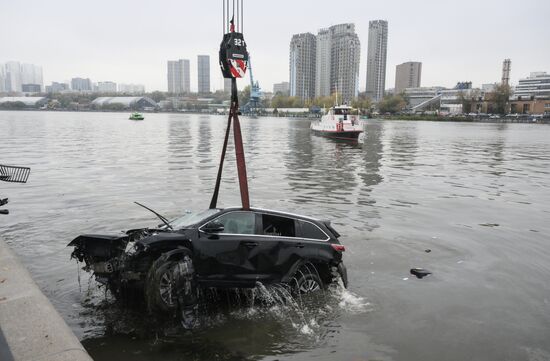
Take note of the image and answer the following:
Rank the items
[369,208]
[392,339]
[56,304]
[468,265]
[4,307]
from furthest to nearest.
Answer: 1. [369,208]
2. [468,265]
3. [56,304]
4. [392,339]
5. [4,307]

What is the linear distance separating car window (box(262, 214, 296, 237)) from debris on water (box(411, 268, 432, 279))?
4.10 metres

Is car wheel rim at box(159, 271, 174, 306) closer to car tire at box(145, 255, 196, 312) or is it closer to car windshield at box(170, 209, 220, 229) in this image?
car tire at box(145, 255, 196, 312)

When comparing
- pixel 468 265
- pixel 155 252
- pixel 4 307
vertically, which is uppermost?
pixel 155 252

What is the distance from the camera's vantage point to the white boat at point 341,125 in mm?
60875

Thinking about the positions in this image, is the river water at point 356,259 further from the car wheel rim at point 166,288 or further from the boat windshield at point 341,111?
the boat windshield at point 341,111

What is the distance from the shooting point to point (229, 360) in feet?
24.2

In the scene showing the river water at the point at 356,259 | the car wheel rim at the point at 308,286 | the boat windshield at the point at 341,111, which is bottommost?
the river water at the point at 356,259

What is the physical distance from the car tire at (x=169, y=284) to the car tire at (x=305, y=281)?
6.77 feet

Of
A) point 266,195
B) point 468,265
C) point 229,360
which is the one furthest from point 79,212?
point 468,265

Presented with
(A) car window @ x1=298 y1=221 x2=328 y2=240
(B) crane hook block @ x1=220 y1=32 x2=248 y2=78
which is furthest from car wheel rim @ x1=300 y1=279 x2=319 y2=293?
(B) crane hook block @ x1=220 y1=32 x2=248 y2=78

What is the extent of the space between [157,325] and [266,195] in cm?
1419

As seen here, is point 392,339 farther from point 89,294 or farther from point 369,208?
point 369,208

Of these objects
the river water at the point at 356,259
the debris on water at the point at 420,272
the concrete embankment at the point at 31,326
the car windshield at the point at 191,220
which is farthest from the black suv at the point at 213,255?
the debris on water at the point at 420,272

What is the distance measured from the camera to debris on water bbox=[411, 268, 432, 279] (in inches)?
458
